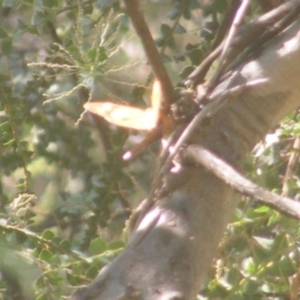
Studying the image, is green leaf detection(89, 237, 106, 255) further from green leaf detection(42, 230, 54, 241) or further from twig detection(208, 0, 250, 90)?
twig detection(208, 0, 250, 90)

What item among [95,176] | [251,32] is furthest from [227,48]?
[95,176]

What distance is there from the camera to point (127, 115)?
1.86 ft

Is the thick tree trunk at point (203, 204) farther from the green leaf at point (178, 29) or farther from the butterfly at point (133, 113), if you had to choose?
the green leaf at point (178, 29)

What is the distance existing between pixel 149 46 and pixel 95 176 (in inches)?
20.7

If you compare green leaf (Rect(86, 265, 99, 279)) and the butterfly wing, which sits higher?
the butterfly wing

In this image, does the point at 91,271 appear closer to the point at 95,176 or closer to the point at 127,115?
the point at 127,115

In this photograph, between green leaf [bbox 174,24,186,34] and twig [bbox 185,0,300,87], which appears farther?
green leaf [bbox 174,24,186,34]

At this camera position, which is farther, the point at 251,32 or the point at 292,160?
the point at 292,160

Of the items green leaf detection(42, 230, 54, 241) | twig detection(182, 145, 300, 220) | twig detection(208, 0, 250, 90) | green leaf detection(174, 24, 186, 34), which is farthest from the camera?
green leaf detection(174, 24, 186, 34)

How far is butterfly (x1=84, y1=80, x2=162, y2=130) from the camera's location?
54cm

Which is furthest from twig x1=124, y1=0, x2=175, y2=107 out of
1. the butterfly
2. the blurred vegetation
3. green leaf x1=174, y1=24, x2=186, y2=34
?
green leaf x1=174, y1=24, x2=186, y2=34

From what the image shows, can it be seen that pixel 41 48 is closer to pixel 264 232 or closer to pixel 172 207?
pixel 264 232

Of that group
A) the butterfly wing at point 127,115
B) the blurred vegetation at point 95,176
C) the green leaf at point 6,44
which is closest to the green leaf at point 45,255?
the blurred vegetation at point 95,176

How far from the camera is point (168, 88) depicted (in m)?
0.51
